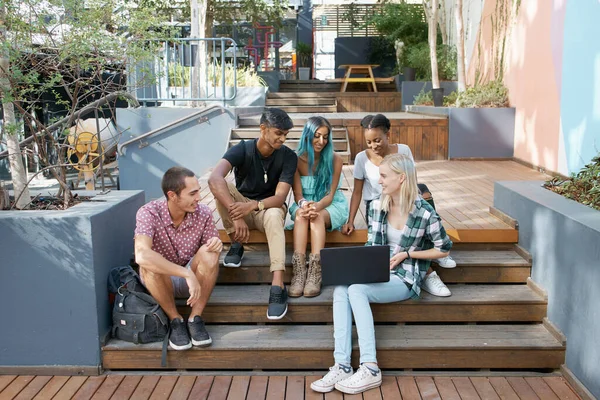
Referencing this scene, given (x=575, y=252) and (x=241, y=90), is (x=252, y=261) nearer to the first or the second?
(x=575, y=252)

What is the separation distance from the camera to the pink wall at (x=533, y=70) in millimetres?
6468

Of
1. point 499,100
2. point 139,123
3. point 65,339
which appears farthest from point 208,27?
point 65,339

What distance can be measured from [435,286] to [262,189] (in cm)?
117

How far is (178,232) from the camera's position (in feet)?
10.8

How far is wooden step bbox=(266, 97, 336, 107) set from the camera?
1110 centimetres

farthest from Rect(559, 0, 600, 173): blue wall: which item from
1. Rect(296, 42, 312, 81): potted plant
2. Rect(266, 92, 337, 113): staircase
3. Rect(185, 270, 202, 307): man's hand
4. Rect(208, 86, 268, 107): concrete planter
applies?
Rect(296, 42, 312, 81): potted plant

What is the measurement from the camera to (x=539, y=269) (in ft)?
11.6

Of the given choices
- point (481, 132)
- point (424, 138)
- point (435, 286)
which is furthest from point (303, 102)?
point (435, 286)

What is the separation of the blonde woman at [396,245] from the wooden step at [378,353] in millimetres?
152

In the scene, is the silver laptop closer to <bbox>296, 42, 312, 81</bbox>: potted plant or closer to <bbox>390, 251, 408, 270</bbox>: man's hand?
<bbox>390, 251, 408, 270</bbox>: man's hand

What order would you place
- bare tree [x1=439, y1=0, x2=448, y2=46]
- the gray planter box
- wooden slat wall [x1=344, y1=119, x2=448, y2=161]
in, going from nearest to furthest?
the gray planter box, wooden slat wall [x1=344, y1=119, x2=448, y2=161], bare tree [x1=439, y1=0, x2=448, y2=46]

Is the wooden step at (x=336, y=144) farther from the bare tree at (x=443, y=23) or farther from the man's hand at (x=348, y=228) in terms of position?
the bare tree at (x=443, y=23)

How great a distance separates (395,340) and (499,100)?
583 centimetres

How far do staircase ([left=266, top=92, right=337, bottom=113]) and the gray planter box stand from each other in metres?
7.50
